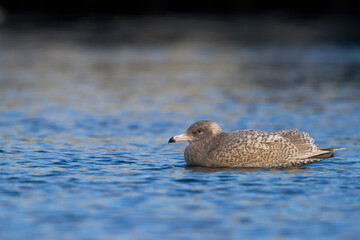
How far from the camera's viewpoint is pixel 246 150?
13.1 meters

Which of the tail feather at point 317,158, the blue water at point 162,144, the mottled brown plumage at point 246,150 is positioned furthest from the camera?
the tail feather at point 317,158

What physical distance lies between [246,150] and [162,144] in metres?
3.37

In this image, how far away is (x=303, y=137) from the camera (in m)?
13.8

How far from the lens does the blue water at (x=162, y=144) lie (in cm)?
966

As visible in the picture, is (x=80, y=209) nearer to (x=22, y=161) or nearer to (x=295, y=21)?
(x=22, y=161)

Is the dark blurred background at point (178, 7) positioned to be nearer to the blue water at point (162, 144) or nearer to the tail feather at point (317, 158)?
the blue water at point (162, 144)

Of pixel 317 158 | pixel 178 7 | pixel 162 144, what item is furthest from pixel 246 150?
pixel 178 7

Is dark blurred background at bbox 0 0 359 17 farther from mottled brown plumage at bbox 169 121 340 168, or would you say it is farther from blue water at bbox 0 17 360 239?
mottled brown plumage at bbox 169 121 340 168

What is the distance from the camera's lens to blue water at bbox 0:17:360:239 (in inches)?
380

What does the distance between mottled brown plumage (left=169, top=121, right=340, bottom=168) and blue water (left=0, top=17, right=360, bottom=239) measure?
0.73ft

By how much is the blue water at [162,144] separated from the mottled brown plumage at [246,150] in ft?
0.73

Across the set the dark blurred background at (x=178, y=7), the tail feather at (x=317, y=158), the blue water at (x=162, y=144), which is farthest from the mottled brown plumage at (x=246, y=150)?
the dark blurred background at (x=178, y=7)

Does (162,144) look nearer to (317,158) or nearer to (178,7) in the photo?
(317,158)

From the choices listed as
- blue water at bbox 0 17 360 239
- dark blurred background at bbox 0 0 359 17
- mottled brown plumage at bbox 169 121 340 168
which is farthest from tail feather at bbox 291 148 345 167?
dark blurred background at bbox 0 0 359 17
